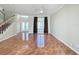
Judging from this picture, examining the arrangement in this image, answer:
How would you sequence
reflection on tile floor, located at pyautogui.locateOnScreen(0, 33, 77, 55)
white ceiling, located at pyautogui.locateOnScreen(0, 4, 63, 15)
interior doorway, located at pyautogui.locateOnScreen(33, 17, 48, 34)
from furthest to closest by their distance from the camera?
interior doorway, located at pyautogui.locateOnScreen(33, 17, 48, 34), reflection on tile floor, located at pyautogui.locateOnScreen(0, 33, 77, 55), white ceiling, located at pyautogui.locateOnScreen(0, 4, 63, 15)

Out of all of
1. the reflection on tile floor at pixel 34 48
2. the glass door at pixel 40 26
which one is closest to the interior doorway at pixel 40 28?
the glass door at pixel 40 26

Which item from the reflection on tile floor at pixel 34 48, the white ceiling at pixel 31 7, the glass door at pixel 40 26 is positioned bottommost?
the reflection on tile floor at pixel 34 48

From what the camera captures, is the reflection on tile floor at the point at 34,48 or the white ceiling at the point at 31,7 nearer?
the white ceiling at the point at 31,7

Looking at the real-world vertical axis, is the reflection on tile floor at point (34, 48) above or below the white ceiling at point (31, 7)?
below

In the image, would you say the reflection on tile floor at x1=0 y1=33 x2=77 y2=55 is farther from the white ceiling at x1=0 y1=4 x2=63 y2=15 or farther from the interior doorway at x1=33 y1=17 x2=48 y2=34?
the interior doorway at x1=33 y1=17 x2=48 y2=34

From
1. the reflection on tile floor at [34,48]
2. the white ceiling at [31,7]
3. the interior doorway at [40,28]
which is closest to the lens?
the white ceiling at [31,7]

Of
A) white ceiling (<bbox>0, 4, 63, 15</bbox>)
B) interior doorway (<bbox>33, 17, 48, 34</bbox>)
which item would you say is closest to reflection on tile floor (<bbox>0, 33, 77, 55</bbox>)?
white ceiling (<bbox>0, 4, 63, 15</bbox>)

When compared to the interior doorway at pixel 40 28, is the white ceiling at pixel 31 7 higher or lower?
higher

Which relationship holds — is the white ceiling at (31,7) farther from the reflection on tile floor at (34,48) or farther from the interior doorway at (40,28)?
the interior doorway at (40,28)

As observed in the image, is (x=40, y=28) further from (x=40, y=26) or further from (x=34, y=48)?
(x=34, y=48)

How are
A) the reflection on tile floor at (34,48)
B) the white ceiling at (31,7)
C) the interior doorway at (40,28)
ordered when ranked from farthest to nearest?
the interior doorway at (40,28) < the reflection on tile floor at (34,48) < the white ceiling at (31,7)

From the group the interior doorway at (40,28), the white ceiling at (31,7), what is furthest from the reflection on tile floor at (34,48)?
the interior doorway at (40,28)

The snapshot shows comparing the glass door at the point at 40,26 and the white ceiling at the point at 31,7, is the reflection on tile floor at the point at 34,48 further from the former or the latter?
the glass door at the point at 40,26

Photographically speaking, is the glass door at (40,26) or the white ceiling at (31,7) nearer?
the white ceiling at (31,7)
